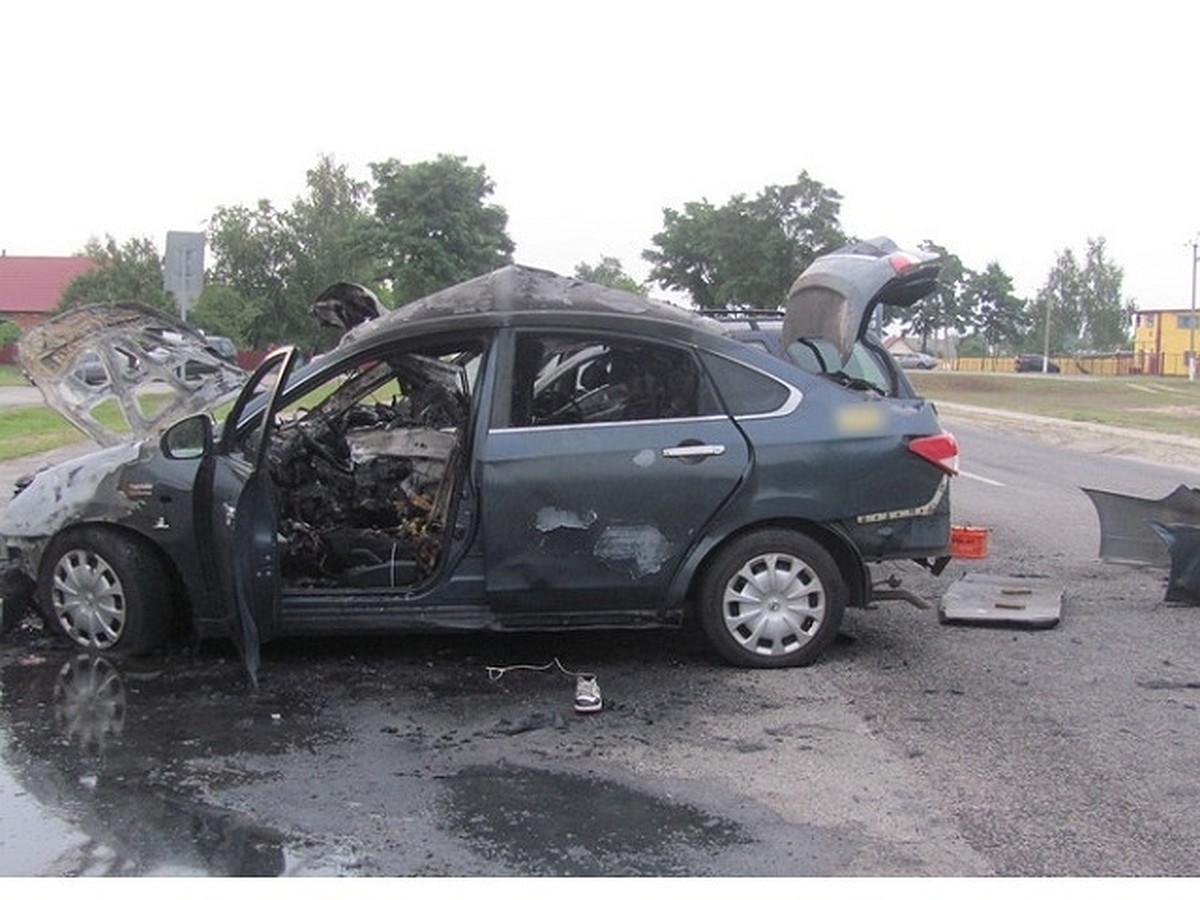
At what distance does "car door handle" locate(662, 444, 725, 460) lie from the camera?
5.70m

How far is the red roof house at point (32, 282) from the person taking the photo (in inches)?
2606

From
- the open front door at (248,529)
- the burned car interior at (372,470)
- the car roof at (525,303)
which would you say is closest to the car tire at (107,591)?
the open front door at (248,529)

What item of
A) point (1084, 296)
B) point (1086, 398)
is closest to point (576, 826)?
point (1086, 398)

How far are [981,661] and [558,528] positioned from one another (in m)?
2.28

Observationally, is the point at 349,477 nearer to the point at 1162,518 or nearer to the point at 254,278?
the point at 1162,518

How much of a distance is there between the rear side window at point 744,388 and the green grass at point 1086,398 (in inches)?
847

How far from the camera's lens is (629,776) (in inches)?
179

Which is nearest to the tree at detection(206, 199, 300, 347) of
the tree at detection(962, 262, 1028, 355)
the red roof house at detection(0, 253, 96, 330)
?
the red roof house at detection(0, 253, 96, 330)

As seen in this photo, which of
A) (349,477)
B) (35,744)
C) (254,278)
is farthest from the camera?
(254,278)

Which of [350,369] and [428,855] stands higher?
[350,369]

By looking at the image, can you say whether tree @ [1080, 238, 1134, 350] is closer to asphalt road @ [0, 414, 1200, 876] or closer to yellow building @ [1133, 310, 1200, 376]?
yellow building @ [1133, 310, 1200, 376]

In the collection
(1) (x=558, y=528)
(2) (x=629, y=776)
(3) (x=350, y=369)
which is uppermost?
(3) (x=350, y=369)

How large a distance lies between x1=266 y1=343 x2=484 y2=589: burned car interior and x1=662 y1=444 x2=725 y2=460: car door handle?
100 cm
